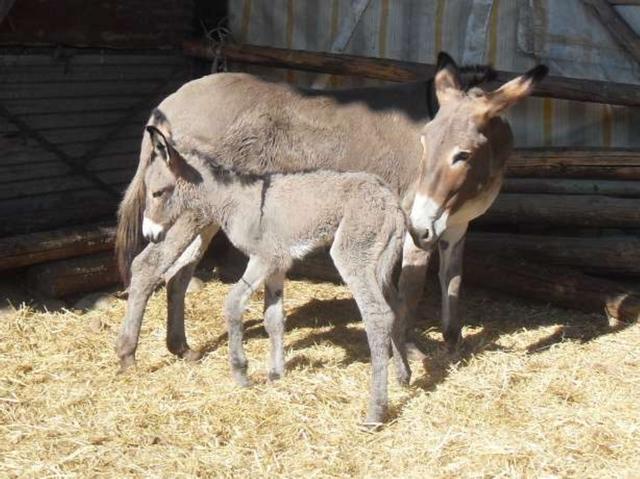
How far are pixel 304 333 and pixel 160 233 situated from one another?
1.49 m

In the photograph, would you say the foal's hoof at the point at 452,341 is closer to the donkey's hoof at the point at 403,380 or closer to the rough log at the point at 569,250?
the donkey's hoof at the point at 403,380

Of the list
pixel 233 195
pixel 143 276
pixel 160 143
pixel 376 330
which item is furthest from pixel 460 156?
pixel 143 276

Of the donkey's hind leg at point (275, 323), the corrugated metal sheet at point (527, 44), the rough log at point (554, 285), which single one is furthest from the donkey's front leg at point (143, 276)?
the corrugated metal sheet at point (527, 44)

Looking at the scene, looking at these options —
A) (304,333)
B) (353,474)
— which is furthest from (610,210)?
(353,474)

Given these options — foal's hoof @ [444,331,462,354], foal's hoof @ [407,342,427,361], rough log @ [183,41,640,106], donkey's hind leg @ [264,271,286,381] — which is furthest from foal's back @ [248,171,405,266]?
rough log @ [183,41,640,106]

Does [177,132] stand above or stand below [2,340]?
above

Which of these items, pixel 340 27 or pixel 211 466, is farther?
pixel 340 27

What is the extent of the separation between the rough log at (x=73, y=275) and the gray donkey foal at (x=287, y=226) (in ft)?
5.80

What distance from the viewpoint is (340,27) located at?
8398 mm

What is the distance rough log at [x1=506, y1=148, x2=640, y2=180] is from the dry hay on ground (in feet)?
3.90

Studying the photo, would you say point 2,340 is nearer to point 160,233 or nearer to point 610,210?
point 160,233

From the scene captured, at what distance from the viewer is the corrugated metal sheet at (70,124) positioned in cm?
760

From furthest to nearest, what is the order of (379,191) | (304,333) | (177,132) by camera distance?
(304,333) → (177,132) → (379,191)

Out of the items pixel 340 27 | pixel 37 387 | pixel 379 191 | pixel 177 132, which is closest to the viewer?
pixel 379 191
